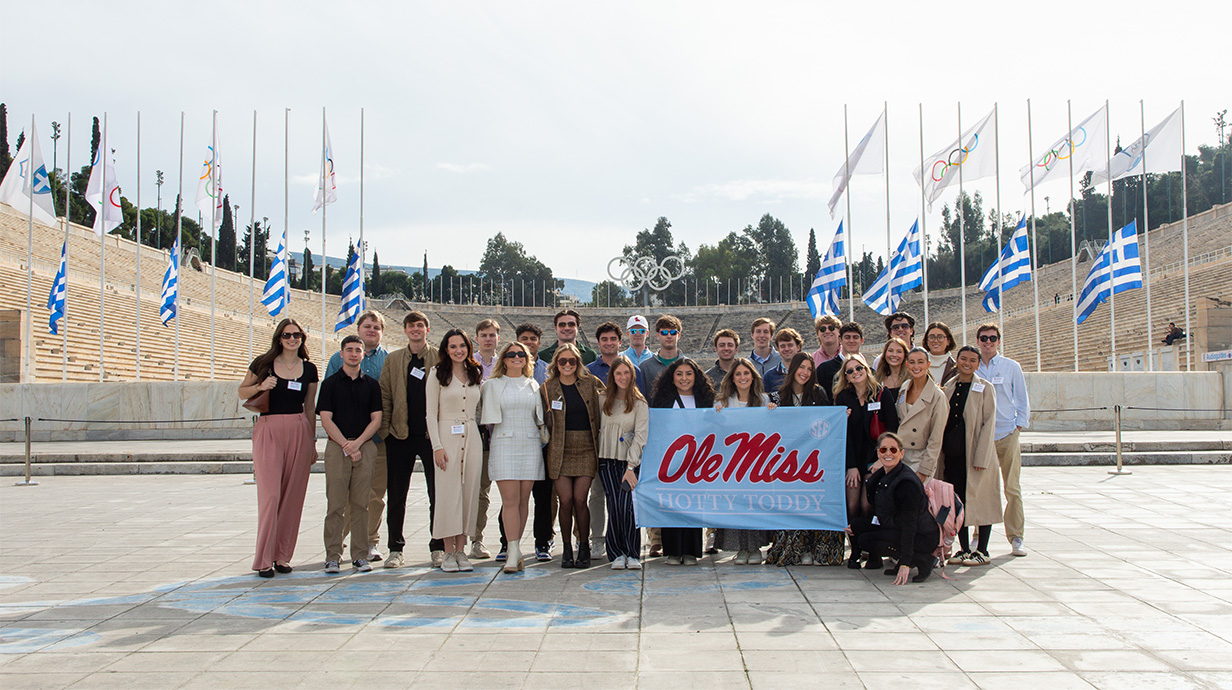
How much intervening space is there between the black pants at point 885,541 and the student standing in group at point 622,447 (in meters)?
1.54

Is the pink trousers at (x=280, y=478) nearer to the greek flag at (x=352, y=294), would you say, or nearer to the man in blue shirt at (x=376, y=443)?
the man in blue shirt at (x=376, y=443)

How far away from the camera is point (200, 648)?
4188 millimetres

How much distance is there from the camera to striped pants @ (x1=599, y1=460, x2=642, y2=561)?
6119 mm

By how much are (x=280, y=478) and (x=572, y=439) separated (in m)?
2.06

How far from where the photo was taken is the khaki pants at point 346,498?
19.8 feet

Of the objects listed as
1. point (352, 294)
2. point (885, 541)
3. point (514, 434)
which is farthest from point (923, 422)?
point (352, 294)

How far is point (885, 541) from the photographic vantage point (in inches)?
224

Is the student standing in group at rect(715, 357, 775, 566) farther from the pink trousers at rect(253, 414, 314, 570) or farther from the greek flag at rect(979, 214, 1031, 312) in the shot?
the greek flag at rect(979, 214, 1031, 312)

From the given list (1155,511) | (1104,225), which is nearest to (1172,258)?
(1104,225)

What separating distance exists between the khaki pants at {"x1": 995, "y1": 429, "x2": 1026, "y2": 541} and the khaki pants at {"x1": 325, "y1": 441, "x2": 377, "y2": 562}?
15.5ft

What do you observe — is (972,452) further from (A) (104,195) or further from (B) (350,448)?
(A) (104,195)

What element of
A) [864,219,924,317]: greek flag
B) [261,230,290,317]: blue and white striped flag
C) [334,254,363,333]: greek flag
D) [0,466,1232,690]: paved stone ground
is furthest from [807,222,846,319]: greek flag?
[0,466,1232,690]: paved stone ground

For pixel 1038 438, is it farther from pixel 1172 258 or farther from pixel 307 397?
pixel 1172 258

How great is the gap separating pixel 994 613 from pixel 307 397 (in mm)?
4712
